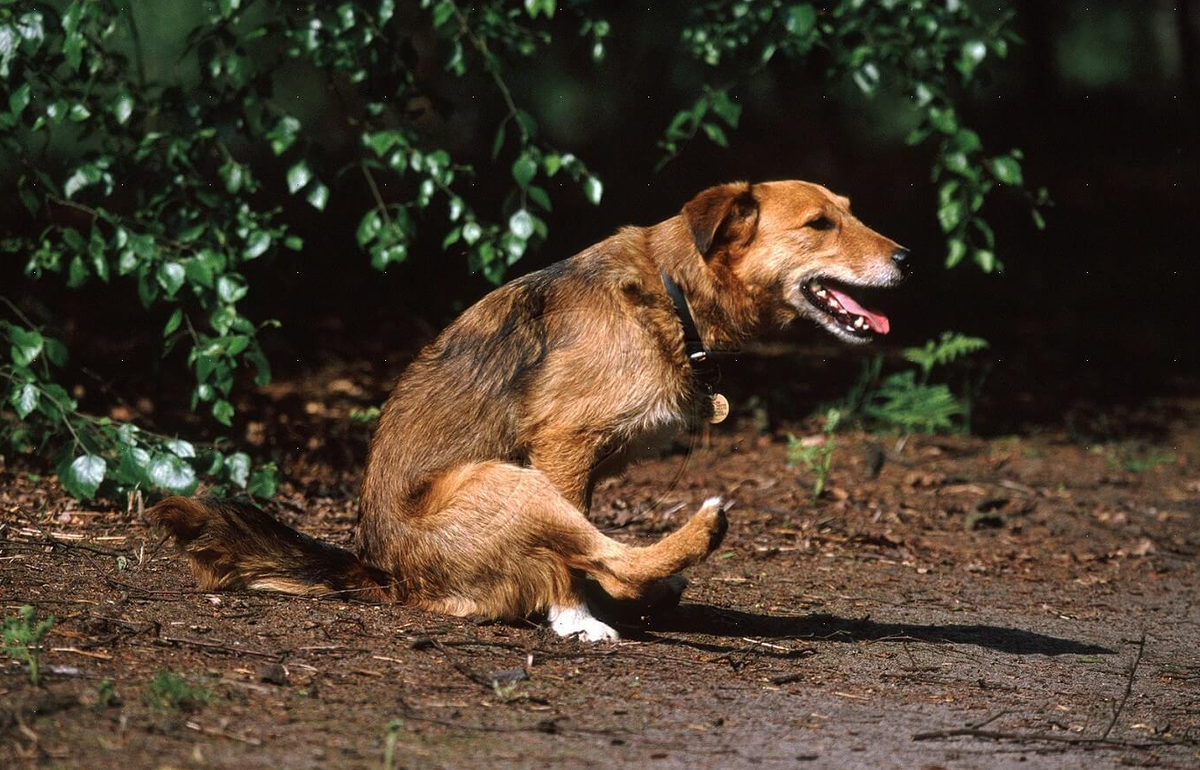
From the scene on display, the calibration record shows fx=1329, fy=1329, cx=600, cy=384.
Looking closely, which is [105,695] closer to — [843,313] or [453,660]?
[453,660]

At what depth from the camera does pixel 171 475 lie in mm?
5672

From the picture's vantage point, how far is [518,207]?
21.2ft

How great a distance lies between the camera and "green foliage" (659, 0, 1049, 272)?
684cm

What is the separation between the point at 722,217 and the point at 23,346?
10.1 feet

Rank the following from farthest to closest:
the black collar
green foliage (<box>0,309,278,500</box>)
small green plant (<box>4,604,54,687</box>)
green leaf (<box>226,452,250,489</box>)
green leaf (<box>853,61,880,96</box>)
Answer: green leaf (<box>853,61,880,96</box>), green leaf (<box>226,452,250,489</box>), green foliage (<box>0,309,278,500</box>), the black collar, small green plant (<box>4,604,54,687</box>)

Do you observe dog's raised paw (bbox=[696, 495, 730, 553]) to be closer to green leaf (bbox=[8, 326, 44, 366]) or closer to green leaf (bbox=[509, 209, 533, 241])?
green leaf (bbox=[509, 209, 533, 241])

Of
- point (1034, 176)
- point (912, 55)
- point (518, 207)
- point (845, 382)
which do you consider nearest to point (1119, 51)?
point (1034, 176)

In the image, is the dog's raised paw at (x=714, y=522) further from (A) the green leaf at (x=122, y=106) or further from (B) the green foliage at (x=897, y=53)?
(A) the green leaf at (x=122, y=106)

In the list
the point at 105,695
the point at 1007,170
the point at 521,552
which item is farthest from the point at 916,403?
the point at 105,695

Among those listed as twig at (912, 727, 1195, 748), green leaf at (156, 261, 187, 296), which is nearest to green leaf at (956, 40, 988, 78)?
twig at (912, 727, 1195, 748)

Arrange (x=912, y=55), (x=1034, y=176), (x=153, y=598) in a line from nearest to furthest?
1. (x=153, y=598)
2. (x=912, y=55)
3. (x=1034, y=176)

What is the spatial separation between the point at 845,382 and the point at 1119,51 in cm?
1399

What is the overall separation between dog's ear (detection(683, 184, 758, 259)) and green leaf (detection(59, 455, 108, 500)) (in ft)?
8.68

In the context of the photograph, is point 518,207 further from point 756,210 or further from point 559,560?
point 559,560
